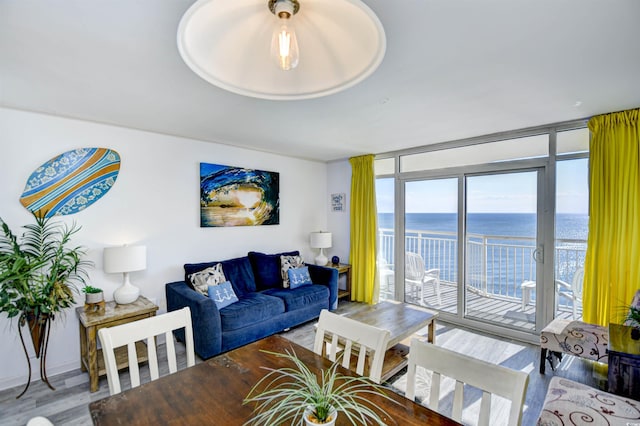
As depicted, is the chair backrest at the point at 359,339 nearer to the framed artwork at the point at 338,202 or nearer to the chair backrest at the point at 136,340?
the chair backrest at the point at 136,340

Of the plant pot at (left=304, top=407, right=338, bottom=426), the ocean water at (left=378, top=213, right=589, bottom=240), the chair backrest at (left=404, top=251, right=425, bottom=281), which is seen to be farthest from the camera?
the chair backrest at (left=404, top=251, right=425, bottom=281)

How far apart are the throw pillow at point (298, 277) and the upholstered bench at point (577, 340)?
8.78ft

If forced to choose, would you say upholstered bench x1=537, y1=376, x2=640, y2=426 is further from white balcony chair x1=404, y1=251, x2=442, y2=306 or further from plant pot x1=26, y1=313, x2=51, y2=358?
plant pot x1=26, y1=313, x2=51, y2=358

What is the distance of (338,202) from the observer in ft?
17.4

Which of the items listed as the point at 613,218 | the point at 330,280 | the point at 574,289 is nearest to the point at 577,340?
the point at 574,289

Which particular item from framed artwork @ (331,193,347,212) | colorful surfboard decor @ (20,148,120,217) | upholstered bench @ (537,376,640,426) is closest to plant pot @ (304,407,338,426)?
upholstered bench @ (537,376,640,426)

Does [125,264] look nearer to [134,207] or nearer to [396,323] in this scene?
[134,207]

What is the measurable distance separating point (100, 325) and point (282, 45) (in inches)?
108

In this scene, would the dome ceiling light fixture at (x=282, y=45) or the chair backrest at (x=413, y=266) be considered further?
the chair backrest at (x=413, y=266)

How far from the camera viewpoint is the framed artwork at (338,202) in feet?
17.1

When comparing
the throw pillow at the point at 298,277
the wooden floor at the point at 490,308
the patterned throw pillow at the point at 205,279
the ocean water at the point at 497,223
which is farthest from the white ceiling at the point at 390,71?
the wooden floor at the point at 490,308

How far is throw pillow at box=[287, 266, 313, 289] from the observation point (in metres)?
4.06

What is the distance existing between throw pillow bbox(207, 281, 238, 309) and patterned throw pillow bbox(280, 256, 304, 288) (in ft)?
2.75

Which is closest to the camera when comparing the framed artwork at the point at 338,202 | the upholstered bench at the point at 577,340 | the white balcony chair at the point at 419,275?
the upholstered bench at the point at 577,340
